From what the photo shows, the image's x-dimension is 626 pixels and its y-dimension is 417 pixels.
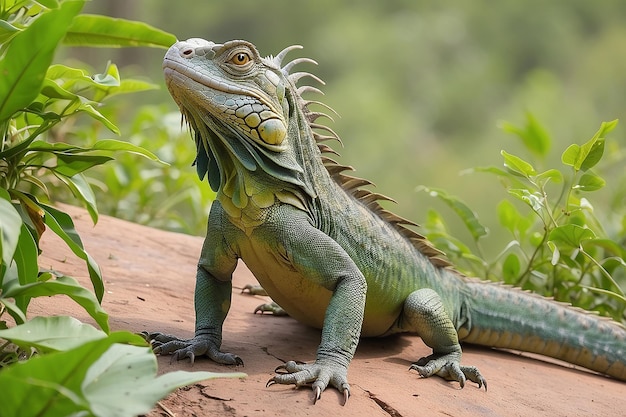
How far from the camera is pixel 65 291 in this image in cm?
312

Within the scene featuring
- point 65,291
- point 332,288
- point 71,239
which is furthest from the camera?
point 332,288

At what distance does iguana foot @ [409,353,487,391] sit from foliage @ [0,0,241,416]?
1.76m

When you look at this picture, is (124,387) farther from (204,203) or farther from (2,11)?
(204,203)

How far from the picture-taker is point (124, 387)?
8.63 feet

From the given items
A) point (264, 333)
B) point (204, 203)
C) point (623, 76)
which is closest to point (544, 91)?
point (623, 76)

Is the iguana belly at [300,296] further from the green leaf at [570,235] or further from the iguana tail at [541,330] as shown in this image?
the green leaf at [570,235]

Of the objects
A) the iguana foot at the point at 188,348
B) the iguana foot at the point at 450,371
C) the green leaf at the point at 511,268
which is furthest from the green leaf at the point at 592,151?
the iguana foot at the point at 188,348

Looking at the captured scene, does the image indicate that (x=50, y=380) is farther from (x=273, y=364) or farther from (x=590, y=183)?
(x=590, y=183)

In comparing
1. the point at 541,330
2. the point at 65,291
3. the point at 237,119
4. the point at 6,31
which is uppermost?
the point at 6,31

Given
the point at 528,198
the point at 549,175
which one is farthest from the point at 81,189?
the point at 549,175

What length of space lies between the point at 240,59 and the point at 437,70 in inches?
1063

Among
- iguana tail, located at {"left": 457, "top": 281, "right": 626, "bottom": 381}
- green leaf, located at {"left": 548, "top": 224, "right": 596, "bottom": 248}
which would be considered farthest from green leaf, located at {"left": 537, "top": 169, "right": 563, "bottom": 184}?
iguana tail, located at {"left": 457, "top": 281, "right": 626, "bottom": 381}

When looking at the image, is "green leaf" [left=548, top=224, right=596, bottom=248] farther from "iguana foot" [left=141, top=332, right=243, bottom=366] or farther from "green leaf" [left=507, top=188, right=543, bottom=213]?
"iguana foot" [left=141, top=332, right=243, bottom=366]

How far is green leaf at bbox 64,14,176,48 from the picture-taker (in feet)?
14.8
